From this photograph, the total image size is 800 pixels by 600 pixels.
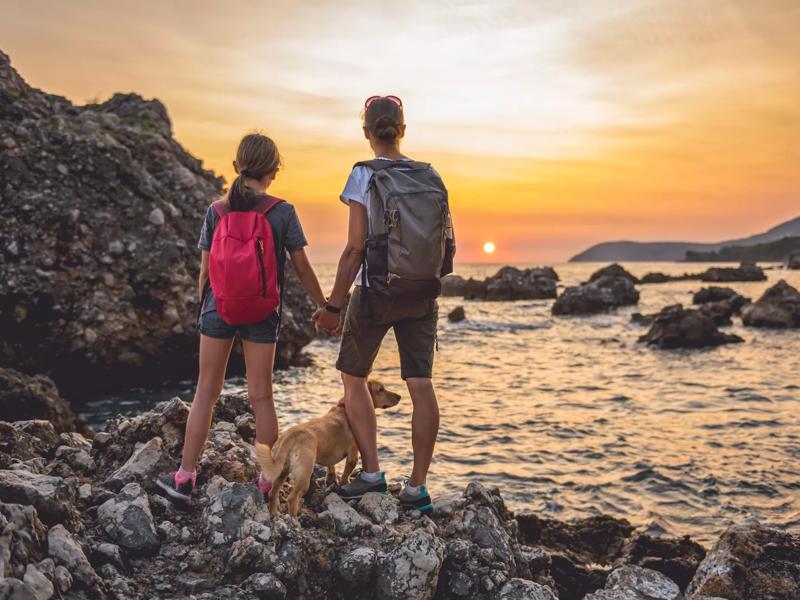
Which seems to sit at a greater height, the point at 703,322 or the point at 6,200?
the point at 6,200

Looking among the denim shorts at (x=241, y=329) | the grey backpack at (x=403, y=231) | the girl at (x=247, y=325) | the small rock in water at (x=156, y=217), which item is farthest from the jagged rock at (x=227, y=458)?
the small rock in water at (x=156, y=217)

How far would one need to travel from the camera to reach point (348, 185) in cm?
442

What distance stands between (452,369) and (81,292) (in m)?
10.9

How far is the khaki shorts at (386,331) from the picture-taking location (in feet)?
14.8

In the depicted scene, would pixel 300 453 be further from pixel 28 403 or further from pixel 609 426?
pixel 609 426

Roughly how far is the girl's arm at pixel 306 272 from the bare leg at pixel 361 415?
66cm

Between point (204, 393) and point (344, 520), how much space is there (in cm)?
138

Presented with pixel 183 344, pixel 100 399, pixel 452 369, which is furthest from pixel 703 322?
pixel 100 399

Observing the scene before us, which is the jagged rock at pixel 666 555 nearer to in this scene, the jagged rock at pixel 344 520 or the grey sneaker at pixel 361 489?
the grey sneaker at pixel 361 489

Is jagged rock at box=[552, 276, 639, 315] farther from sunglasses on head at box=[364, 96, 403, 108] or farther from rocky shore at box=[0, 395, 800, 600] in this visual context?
sunglasses on head at box=[364, 96, 403, 108]

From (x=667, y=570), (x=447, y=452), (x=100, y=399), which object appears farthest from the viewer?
(x=100, y=399)

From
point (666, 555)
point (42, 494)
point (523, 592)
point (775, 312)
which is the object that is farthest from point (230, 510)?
point (775, 312)

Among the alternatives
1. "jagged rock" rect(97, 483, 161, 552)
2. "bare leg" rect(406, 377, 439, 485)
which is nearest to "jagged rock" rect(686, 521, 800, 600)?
"bare leg" rect(406, 377, 439, 485)

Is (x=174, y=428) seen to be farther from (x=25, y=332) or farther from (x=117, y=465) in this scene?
(x=25, y=332)
